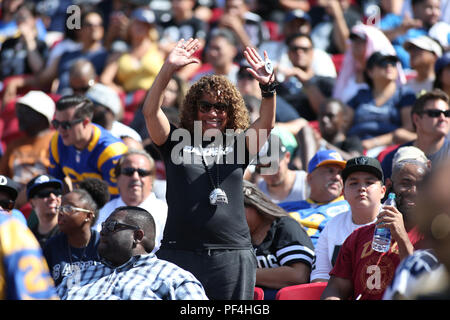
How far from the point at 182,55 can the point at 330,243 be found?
1751mm

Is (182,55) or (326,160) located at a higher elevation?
(182,55)

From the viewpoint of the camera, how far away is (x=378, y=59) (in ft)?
28.1

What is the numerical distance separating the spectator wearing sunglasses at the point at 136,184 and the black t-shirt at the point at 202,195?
179 cm

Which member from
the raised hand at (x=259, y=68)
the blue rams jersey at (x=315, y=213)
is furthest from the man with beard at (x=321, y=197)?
the raised hand at (x=259, y=68)

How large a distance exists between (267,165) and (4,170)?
311 centimetres

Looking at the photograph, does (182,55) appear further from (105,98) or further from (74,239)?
(105,98)

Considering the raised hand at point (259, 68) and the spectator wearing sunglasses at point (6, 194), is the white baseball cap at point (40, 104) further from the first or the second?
the raised hand at point (259, 68)

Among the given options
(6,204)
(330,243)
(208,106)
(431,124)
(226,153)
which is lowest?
(330,243)

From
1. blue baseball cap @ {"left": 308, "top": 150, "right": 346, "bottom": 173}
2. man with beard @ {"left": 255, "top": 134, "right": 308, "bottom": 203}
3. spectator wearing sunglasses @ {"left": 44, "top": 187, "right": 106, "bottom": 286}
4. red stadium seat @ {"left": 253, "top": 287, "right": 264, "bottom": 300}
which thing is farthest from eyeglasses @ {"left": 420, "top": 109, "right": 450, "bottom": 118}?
spectator wearing sunglasses @ {"left": 44, "top": 187, "right": 106, "bottom": 286}

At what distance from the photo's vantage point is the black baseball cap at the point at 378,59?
8539 mm

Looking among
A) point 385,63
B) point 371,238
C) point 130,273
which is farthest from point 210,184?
point 385,63

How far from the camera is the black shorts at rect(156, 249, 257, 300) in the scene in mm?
4477

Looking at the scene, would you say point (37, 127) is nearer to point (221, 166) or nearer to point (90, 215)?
point (90, 215)
